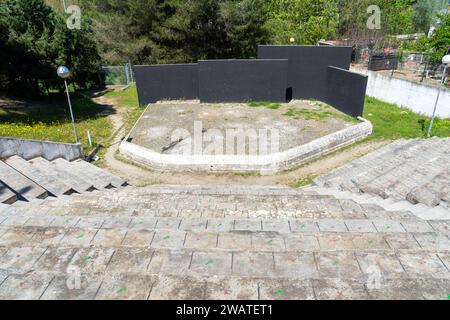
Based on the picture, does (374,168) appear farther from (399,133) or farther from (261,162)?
(399,133)

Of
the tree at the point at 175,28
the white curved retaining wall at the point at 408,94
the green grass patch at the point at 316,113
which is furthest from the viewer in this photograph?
the tree at the point at 175,28

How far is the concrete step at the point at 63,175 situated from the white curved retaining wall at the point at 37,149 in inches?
9.5

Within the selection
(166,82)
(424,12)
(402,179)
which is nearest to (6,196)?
(402,179)

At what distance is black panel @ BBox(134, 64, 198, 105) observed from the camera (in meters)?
16.8

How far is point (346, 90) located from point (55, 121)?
1361 cm

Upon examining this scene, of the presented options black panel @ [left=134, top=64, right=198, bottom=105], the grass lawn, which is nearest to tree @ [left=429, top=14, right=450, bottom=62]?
black panel @ [left=134, top=64, right=198, bottom=105]

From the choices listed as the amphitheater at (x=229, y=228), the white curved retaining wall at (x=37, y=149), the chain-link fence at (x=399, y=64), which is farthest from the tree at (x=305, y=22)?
the white curved retaining wall at (x=37, y=149)

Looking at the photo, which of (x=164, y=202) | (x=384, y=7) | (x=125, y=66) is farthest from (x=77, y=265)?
(x=384, y=7)

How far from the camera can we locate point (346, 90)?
14555 millimetres

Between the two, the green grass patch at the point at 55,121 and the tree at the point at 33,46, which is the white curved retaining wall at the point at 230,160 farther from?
the tree at the point at 33,46

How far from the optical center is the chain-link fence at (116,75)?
22234 millimetres

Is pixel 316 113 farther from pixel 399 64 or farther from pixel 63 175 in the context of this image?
pixel 63 175

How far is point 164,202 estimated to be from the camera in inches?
258

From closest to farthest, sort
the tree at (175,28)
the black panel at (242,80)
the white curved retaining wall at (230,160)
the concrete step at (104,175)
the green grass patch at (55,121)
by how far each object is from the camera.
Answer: the concrete step at (104,175)
the white curved retaining wall at (230,160)
the green grass patch at (55,121)
the black panel at (242,80)
the tree at (175,28)
